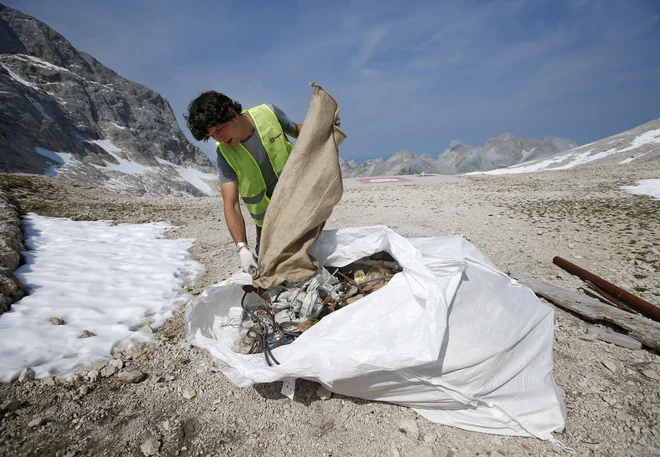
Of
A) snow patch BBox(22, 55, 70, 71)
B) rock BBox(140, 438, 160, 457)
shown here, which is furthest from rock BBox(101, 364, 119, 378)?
snow patch BBox(22, 55, 70, 71)

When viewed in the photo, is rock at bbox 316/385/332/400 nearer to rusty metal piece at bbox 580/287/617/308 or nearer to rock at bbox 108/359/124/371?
rock at bbox 108/359/124/371

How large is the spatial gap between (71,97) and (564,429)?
271ft

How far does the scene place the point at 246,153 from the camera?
7.57 ft

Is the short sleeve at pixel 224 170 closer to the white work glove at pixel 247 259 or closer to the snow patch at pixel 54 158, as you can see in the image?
the white work glove at pixel 247 259

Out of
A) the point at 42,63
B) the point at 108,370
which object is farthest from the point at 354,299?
the point at 42,63

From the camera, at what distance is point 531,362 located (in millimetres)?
1756

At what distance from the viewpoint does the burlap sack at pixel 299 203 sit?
2.15 meters

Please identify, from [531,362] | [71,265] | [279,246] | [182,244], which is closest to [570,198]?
[531,362]

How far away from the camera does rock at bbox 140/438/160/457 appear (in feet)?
5.12

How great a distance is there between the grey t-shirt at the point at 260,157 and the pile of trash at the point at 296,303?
0.89 meters

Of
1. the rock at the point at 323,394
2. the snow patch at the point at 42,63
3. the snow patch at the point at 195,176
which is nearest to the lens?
the rock at the point at 323,394

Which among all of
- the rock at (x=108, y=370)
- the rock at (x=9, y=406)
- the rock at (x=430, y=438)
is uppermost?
the rock at (x=9, y=406)

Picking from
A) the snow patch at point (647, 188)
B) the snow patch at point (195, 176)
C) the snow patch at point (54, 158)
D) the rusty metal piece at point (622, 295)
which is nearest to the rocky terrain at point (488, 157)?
the snow patch at point (195, 176)

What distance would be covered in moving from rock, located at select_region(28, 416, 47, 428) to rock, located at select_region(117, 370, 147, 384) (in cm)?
42
